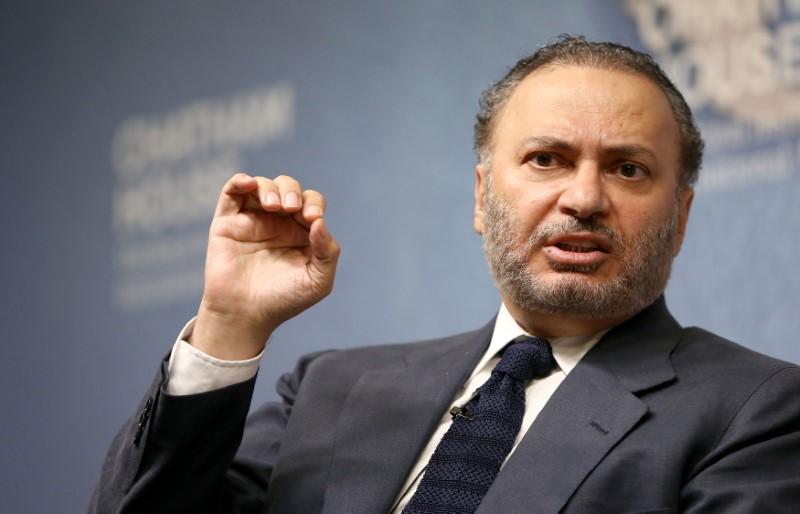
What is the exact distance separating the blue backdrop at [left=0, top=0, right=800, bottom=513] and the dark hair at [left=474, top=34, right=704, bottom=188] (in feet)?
0.78

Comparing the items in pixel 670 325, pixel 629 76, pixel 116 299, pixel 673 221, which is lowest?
pixel 116 299

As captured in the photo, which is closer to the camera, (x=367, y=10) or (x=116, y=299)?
(x=367, y=10)

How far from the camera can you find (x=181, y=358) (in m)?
2.05

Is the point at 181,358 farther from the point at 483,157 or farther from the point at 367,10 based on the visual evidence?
the point at 367,10

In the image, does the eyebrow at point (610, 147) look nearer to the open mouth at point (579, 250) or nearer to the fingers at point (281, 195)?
the open mouth at point (579, 250)

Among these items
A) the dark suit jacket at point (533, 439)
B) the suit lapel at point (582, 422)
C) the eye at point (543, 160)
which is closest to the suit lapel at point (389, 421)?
the dark suit jacket at point (533, 439)

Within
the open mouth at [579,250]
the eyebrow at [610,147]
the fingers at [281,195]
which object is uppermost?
the eyebrow at [610,147]

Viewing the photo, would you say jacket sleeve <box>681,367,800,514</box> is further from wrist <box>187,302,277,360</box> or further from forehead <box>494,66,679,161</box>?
wrist <box>187,302,277,360</box>

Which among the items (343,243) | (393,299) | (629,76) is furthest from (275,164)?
(629,76)

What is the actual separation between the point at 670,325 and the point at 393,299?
3.19ft

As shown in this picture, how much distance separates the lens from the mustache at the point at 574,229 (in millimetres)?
2129

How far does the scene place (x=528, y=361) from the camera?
2158 millimetres

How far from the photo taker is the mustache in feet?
6.98

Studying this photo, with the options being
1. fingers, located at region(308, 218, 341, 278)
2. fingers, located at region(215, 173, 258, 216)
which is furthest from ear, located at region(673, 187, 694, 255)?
fingers, located at region(215, 173, 258, 216)
